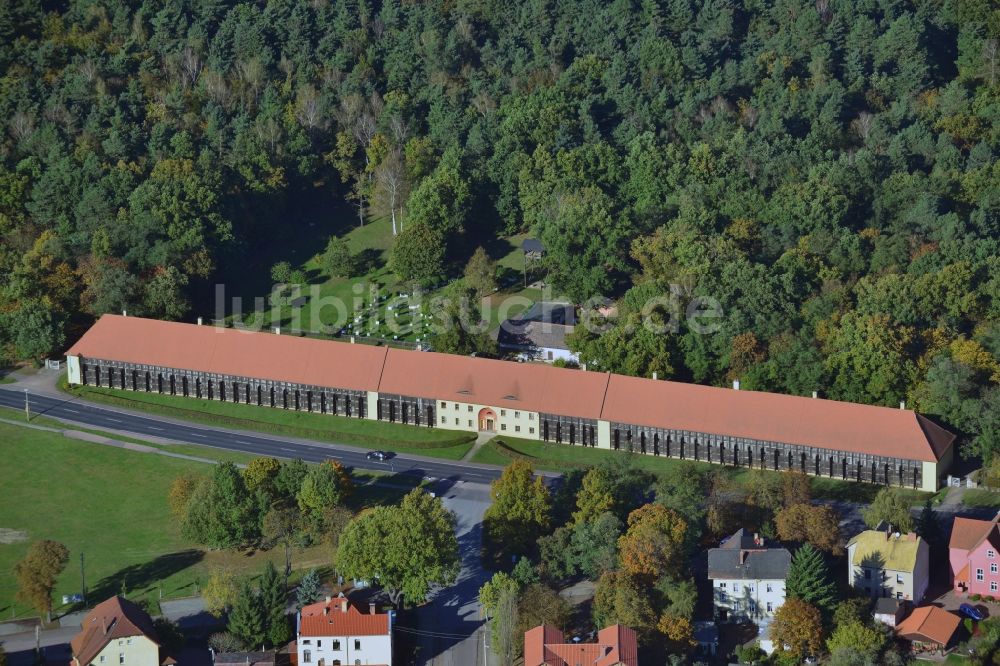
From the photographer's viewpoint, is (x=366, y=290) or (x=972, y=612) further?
(x=366, y=290)

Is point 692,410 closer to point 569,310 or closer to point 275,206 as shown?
point 569,310

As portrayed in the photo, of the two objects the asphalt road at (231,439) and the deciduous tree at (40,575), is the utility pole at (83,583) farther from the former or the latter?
the asphalt road at (231,439)

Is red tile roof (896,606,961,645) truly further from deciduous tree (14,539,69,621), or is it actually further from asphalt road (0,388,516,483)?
deciduous tree (14,539,69,621)

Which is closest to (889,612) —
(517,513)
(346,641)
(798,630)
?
(798,630)

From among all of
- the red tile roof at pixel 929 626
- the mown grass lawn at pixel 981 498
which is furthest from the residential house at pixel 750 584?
the mown grass lawn at pixel 981 498

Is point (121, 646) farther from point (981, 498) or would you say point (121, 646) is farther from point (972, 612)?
point (981, 498)

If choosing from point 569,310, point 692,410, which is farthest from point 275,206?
point 692,410

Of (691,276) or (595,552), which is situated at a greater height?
(691,276)
